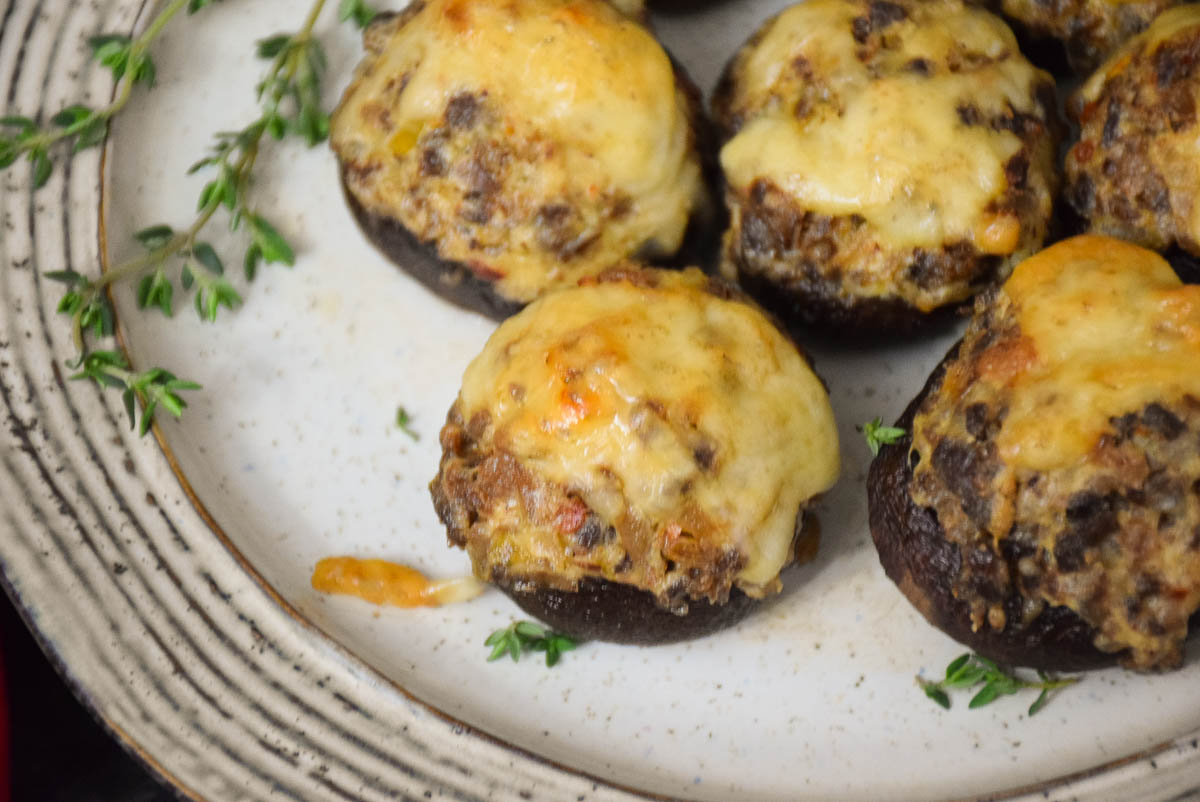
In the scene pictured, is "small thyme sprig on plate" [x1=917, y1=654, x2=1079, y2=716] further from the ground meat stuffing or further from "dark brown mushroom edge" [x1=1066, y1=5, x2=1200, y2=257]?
"dark brown mushroom edge" [x1=1066, y1=5, x2=1200, y2=257]

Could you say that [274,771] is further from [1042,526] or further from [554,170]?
[1042,526]

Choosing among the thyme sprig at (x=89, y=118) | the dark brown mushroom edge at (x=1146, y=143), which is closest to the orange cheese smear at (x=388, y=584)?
the thyme sprig at (x=89, y=118)

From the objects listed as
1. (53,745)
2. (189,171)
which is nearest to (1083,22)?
(189,171)

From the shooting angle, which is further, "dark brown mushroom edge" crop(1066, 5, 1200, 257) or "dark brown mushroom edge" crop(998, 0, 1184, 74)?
"dark brown mushroom edge" crop(998, 0, 1184, 74)

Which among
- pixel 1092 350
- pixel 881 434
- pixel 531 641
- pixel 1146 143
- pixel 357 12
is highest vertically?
pixel 357 12

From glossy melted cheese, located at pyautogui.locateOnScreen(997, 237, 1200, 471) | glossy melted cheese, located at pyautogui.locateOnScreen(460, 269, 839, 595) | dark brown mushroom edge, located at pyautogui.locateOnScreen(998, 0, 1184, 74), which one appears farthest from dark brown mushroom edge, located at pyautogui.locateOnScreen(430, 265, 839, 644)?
dark brown mushroom edge, located at pyautogui.locateOnScreen(998, 0, 1184, 74)

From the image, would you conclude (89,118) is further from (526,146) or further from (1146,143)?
(1146,143)
